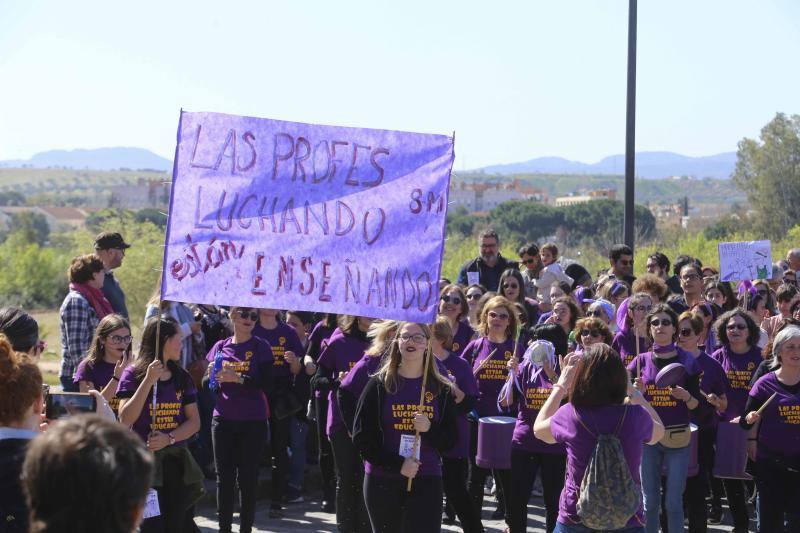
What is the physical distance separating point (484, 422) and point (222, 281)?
287 cm

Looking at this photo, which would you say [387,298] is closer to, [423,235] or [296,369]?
[423,235]

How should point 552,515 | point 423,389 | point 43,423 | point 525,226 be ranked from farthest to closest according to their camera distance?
1. point 525,226
2. point 552,515
3. point 423,389
4. point 43,423

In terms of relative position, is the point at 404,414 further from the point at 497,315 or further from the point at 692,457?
the point at 692,457

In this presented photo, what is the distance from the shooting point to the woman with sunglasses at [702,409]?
337 inches

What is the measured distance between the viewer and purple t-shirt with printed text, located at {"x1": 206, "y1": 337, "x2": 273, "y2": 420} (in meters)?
8.45

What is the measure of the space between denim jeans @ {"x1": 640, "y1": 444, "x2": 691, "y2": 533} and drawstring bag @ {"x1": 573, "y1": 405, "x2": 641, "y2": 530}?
7.76 feet

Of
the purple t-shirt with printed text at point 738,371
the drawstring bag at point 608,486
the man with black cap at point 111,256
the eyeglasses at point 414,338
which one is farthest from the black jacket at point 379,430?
the man with black cap at point 111,256

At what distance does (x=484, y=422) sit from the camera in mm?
8617

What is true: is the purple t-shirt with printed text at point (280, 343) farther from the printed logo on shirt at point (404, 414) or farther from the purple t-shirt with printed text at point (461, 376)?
the printed logo on shirt at point (404, 414)

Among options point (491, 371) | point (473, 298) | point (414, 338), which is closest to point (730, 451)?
→ point (491, 371)

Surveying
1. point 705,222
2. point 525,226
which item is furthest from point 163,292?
point 705,222

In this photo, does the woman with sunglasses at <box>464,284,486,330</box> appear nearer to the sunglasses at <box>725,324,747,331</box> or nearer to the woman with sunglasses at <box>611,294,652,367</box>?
the woman with sunglasses at <box>611,294,652,367</box>

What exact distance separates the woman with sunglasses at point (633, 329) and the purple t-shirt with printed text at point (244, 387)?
291 cm

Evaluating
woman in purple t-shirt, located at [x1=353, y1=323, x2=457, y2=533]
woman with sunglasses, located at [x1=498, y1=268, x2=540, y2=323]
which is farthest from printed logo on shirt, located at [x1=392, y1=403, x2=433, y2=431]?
A: woman with sunglasses, located at [x1=498, y1=268, x2=540, y2=323]
